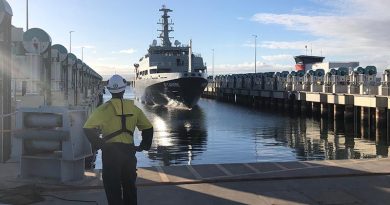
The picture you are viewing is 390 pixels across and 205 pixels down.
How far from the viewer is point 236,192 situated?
7117 mm

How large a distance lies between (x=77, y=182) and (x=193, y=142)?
1641cm

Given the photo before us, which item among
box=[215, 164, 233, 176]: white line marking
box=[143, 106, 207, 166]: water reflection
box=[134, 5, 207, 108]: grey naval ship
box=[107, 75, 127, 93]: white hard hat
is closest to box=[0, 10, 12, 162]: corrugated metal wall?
box=[215, 164, 233, 176]: white line marking

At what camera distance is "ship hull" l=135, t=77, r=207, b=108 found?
4734 centimetres

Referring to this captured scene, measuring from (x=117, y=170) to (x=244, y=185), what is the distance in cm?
300

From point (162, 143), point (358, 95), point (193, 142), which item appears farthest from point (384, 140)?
point (162, 143)

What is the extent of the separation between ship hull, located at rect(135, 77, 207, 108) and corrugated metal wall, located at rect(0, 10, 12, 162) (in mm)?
37466

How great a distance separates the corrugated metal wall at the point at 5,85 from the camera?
359 inches

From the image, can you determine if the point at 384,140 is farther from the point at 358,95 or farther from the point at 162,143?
the point at 162,143

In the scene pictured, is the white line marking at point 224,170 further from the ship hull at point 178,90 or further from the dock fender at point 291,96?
the dock fender at point 291,96

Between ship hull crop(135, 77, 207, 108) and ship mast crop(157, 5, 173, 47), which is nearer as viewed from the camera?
ship hull crop(135, 77, 207, 108)

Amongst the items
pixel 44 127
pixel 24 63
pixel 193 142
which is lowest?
pixel 193 142

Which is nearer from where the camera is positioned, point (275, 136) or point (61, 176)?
point (61, 176)

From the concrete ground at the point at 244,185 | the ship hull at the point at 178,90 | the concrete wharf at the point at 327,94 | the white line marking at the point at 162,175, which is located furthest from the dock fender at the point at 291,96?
the white line marking at the point at 162,175

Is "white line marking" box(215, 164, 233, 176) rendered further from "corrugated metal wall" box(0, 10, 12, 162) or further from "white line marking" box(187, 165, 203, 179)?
"corrugated metal wall" box(0, 10, 12, 162)
